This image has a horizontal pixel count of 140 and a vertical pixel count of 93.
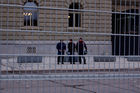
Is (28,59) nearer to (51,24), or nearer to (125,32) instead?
(51,24)

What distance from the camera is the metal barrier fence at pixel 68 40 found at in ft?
14.7

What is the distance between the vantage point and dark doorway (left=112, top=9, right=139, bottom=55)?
492 cm

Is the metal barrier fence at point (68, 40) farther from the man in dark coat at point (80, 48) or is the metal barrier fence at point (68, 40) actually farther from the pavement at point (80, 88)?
the pavement at point (80, 88)

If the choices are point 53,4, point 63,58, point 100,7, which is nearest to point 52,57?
point 63,58

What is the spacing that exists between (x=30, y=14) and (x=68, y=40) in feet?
2.25

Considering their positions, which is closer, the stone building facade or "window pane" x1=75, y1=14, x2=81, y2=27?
the stone building facade

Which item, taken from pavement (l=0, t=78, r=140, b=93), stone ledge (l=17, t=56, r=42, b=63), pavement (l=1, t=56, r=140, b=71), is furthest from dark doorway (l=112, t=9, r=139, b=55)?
pavement (l=0, t=78, r=140, b=93)

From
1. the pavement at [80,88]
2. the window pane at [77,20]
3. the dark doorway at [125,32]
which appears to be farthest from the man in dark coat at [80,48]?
the pavement at [80,88]

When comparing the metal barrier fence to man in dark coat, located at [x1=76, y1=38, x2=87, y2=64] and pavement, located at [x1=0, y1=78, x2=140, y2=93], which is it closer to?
man in dark coat, located at [x1=76, y1=38, x2=87, y2=64]

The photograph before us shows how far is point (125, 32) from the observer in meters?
4.99

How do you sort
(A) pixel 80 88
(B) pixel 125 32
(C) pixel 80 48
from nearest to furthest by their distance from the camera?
(C) pixel 80 48 → (B) pixel 125 32 → (A) pixel 80 88

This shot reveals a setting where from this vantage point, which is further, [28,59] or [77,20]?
[77,20]

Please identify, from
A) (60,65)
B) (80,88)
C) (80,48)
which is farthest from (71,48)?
(80,88)

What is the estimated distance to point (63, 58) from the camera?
460 cm
